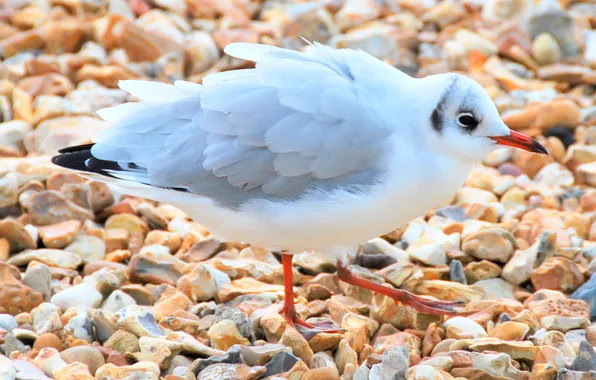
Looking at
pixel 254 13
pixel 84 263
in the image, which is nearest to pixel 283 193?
pixel 84 263

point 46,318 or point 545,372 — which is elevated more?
point 545,372

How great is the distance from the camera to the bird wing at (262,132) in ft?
12.8

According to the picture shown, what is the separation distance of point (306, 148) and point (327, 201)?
0.75 feet

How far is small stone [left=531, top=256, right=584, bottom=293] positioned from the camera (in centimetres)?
461

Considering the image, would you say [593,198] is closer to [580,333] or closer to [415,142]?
[580,333]

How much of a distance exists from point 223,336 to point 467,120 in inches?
52.1

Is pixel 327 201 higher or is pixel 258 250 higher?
pixel 327 201

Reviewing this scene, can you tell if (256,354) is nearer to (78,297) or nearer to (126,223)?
(78,297)

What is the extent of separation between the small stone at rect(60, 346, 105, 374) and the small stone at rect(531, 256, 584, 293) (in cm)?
207

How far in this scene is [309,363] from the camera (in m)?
3.96

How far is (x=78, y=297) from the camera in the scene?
4.29 meters

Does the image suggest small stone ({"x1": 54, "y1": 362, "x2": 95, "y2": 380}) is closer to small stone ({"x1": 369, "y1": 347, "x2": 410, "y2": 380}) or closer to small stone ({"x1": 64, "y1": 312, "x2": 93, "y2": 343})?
small stone ({"x1": 64, "y1": 312, "x2": 93, "y2": 343})

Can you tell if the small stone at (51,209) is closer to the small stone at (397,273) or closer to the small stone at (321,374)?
the small stone at (397,273)

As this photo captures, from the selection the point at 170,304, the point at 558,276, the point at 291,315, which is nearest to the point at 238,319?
the point at 291,315
